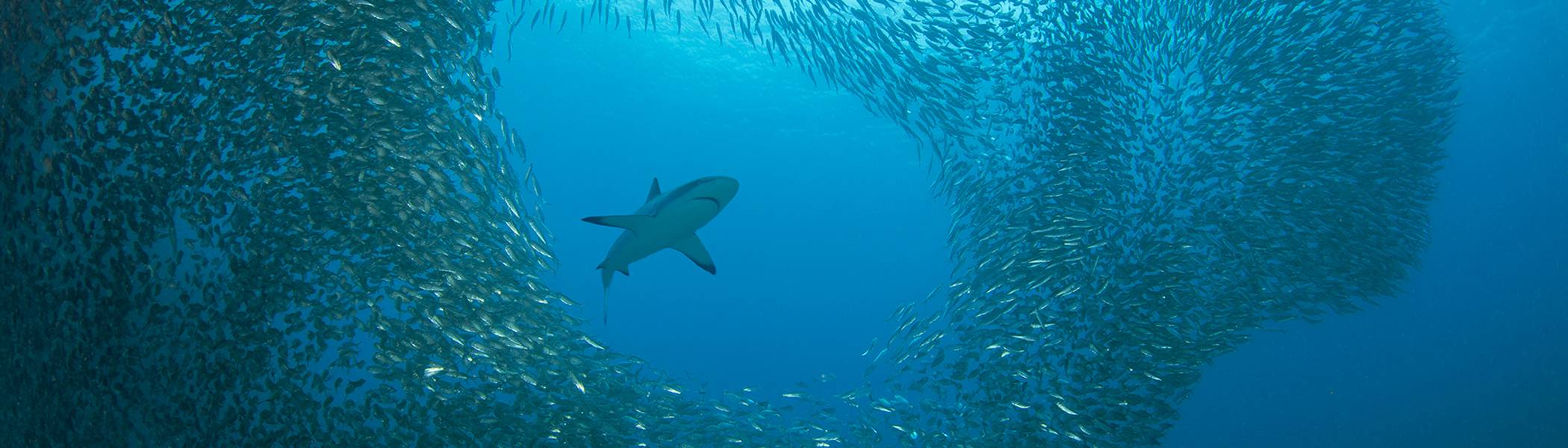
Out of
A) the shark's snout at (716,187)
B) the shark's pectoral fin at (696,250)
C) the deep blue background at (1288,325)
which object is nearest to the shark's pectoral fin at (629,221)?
the shark's pectoral fin at (696,250)

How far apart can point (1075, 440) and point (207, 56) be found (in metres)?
8.36

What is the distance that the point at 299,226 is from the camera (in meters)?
4.86

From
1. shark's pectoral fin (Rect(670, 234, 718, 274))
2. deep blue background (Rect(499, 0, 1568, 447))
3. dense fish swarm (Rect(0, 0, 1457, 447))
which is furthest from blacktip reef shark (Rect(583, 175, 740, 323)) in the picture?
deep blue background (Rect(499, 0, 1568, 447))

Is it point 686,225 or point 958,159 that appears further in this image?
point 958,159

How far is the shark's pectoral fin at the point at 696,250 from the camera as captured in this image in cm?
647

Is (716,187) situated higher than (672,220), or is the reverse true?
(672,220)

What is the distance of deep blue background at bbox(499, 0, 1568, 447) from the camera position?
20.5m

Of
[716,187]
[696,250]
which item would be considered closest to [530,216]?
[696,250]

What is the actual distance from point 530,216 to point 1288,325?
24995mm

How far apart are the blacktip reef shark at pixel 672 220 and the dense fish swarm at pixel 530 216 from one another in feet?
2.84

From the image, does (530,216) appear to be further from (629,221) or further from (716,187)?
(716,187)

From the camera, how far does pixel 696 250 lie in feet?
22.1

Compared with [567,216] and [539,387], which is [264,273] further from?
[567,216]

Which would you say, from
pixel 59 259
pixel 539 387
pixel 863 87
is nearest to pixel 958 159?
pixel 863 87
